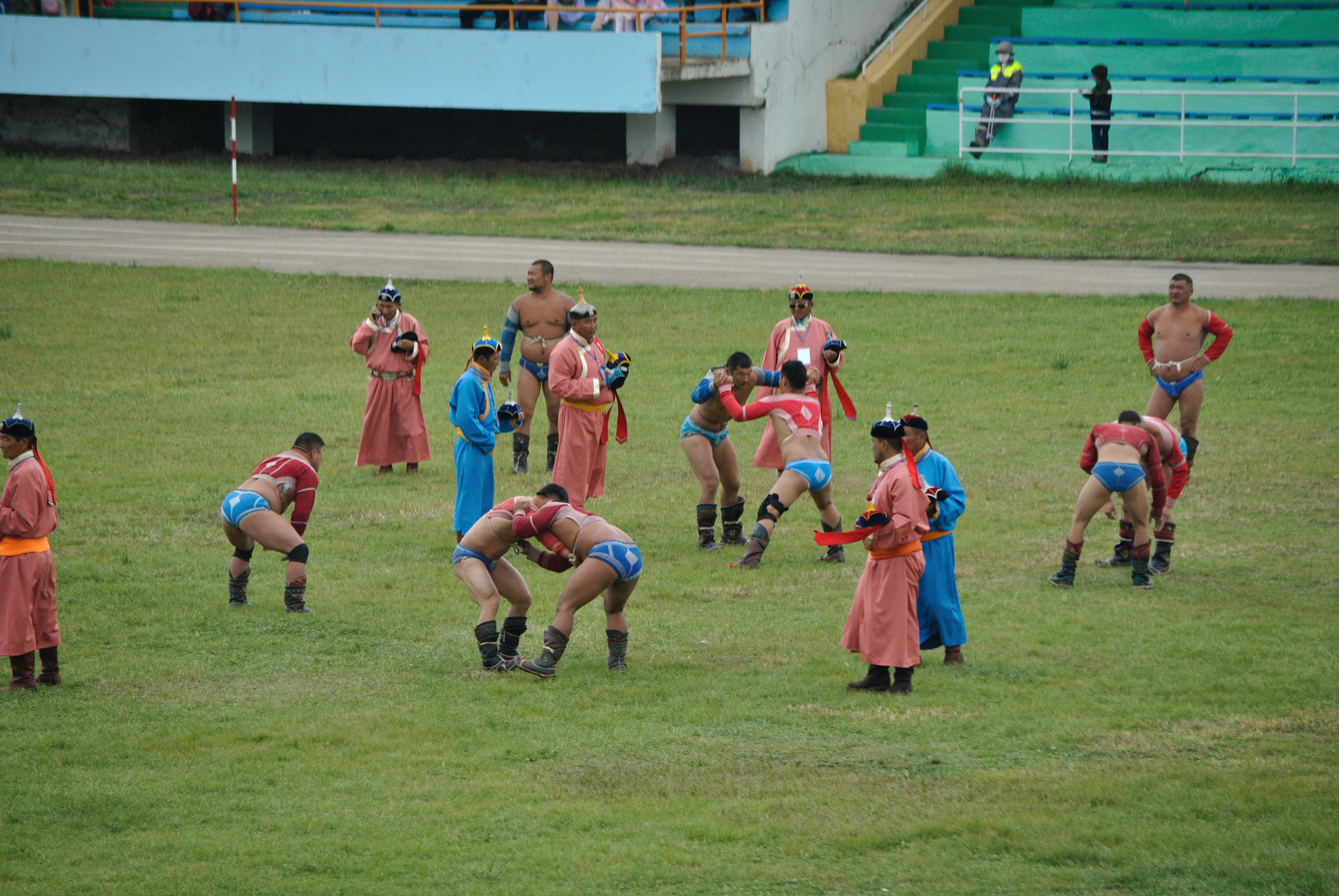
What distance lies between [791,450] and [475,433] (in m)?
2.69

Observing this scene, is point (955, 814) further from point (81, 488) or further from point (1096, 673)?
point (81, 488)

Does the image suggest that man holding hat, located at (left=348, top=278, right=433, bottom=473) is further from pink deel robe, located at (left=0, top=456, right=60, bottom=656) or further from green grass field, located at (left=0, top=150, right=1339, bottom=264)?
green grass field, located at (left=0, top=150, right=1339, bottom=264)

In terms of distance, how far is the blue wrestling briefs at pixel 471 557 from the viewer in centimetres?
979

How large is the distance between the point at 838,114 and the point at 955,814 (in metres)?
29.5

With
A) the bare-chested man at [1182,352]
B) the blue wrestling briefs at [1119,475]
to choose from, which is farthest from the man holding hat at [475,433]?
the bare-chested man at [1182,352]

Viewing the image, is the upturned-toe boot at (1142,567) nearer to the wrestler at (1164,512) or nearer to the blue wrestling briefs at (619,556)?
the wrestler at (1164,512)

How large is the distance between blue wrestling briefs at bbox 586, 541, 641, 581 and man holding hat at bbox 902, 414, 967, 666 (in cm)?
193

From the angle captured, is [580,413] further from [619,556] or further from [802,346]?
[619,556]

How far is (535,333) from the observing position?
599 inches

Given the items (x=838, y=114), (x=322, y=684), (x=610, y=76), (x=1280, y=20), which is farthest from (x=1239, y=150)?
(x=322, y=684)

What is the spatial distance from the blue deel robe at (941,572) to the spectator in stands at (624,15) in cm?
2432

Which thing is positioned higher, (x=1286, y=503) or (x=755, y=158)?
(x=755, y=158)

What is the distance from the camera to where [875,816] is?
7.57 metres

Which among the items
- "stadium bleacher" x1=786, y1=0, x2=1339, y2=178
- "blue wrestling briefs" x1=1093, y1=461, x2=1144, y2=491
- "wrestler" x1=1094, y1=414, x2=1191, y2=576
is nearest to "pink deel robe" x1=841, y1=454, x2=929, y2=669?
"blue wrestling briefs" x1=1093, y1=461, x2=1144, y2=491
